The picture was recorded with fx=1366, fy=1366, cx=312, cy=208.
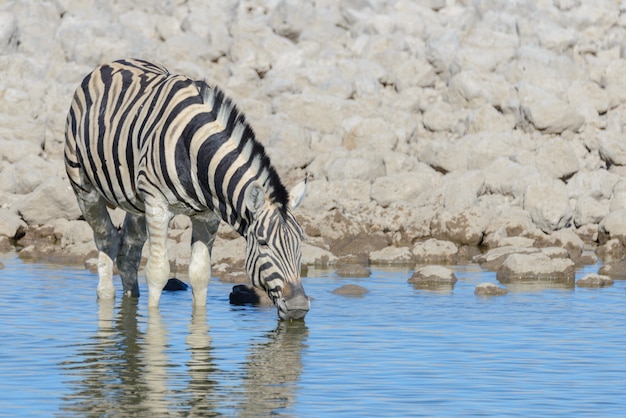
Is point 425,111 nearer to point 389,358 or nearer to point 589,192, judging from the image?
point 589,192

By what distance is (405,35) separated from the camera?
3797cm

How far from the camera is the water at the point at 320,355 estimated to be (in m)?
10.6

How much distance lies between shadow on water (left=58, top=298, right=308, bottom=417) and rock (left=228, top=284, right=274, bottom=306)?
1503 mm

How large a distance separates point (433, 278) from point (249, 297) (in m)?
3.50

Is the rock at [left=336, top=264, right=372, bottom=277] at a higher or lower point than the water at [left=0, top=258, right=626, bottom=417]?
higher

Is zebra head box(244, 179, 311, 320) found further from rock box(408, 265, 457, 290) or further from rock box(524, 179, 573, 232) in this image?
rock box(524, 179, 573, 232)

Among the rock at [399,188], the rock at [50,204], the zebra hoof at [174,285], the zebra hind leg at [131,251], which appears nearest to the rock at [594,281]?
the zebra hoof at [174,285]

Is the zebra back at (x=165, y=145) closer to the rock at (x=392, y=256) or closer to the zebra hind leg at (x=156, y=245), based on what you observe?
the zebra hind leg at (x=156, y=245)

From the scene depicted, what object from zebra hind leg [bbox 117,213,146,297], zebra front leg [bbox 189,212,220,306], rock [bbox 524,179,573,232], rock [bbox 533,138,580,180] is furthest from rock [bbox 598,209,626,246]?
zebra front leg [bbox 189,212,220,306]

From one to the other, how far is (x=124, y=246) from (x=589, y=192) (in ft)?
42.9

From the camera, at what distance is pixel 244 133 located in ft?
46.6

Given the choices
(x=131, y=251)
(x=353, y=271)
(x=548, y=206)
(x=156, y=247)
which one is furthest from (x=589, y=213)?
(x=156, y=247)

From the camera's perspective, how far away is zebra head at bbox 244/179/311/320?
44.9 ft

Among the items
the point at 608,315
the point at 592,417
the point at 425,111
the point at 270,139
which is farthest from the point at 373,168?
the point at 592,417
